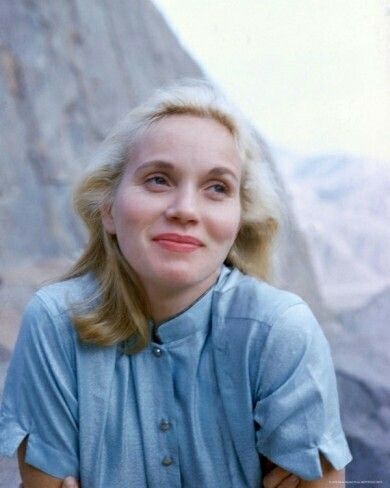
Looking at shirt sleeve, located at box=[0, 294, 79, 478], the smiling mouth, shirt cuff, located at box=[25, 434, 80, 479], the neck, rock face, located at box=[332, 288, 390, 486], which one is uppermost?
the smiling mouth

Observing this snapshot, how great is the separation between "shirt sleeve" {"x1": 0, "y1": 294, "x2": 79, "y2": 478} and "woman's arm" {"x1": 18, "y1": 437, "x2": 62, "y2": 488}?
13 mm

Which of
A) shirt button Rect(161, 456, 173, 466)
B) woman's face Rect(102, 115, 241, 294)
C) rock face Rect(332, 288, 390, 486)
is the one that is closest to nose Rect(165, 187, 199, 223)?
woman's face Rect(102, 115, 241, 294)

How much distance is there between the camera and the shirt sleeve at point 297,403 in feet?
3.54

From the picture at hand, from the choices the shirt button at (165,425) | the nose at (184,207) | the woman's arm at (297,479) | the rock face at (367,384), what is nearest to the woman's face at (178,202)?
the nose at (184,207)

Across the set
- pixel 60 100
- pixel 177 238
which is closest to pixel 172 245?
pixel 177 238

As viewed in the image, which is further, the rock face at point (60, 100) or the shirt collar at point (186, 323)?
the rock face at point (60, 100)

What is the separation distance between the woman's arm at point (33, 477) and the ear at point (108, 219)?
1.27 feet

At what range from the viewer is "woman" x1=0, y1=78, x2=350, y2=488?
1105 mm

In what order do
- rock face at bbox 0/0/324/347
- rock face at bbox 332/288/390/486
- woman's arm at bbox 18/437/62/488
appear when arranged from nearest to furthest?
woman's arm at bbox 18/437/62/488
rock face at bbox 332/288/390/486
rock face at bbox 0/0/324/347

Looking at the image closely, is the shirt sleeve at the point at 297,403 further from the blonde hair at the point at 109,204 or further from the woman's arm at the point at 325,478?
the blonde hair at the point at 109,204

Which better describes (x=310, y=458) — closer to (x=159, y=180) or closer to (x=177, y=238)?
(x=177, y=238)

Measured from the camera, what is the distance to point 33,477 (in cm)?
118

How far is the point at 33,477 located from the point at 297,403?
1.53 feet

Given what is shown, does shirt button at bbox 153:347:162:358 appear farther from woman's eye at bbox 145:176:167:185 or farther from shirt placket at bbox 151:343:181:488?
woman's eye at bbox 145:176:167:185
